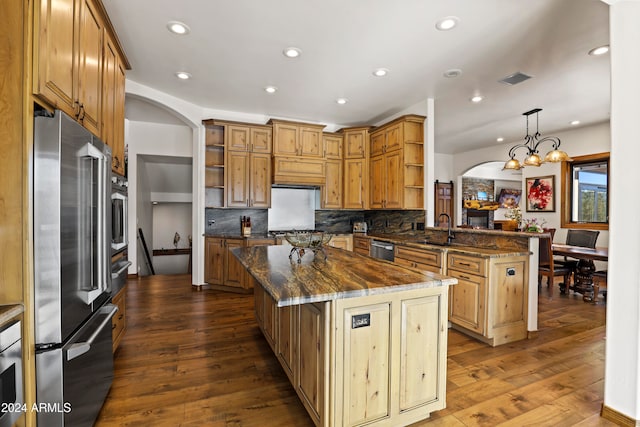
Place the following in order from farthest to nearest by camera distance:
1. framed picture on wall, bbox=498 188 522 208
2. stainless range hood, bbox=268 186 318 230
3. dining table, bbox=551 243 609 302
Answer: framed picture on wall, bbox=498 188 522 208, stainless range hood, bbox=268 186 318 230, dining table, bbox=551 243 609 302

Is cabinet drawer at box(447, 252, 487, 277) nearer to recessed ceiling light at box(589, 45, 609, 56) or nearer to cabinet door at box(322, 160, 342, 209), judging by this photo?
recessed ceiling light at box(589, 45, 609, 56)

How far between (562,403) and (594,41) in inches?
121

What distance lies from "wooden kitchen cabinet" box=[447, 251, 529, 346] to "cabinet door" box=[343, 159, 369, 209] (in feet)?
7.63

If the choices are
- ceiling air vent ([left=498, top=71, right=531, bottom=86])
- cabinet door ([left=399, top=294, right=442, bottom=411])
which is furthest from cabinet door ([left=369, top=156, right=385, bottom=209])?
cabinet door ([left=399, top=294, right=442, bottom=411])

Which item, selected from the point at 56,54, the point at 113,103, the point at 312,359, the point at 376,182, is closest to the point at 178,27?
the point at 113,103

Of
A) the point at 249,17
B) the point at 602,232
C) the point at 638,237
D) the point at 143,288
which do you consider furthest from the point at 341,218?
the point at 602,232

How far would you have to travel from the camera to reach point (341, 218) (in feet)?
19.1

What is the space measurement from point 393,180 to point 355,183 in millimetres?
831

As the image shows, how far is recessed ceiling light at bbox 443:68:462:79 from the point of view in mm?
3355

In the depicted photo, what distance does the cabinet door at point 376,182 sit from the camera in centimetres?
489

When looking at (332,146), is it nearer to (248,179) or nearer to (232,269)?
(248,179)

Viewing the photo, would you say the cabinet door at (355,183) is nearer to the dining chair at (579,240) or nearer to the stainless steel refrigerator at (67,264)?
the dining chair at (579,240)

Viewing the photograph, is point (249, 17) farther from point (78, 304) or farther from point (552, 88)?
point (552, 88)

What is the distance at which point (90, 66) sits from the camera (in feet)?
6.37
